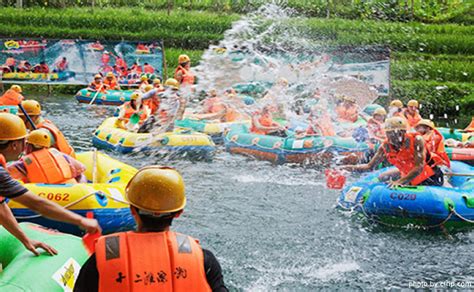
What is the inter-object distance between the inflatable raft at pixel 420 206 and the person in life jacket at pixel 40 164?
3.56m

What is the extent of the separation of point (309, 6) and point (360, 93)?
16.7 metres

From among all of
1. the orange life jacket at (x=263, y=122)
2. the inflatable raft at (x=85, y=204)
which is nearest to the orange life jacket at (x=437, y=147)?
the inflatable raft at (x=85, y=204)

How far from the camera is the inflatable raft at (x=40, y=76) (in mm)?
21859

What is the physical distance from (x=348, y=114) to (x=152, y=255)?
36.5ft

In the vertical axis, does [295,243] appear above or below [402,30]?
above

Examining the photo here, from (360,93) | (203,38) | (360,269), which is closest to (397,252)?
(360,269)

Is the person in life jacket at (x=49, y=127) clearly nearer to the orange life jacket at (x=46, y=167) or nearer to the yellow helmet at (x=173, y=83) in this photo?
the orange life jacket at (x=46, y=167)

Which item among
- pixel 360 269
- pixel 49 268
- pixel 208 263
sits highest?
pixel 208 263

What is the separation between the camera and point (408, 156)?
7.91 m

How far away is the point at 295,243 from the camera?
7.40 meters

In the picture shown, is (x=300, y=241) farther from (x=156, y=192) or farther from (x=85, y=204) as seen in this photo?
(x=156, y=192)

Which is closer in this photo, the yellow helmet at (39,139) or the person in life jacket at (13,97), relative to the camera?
the yellow helmet at (39,139)

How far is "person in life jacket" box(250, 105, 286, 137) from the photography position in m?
12.7

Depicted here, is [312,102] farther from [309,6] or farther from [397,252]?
[309,6]
